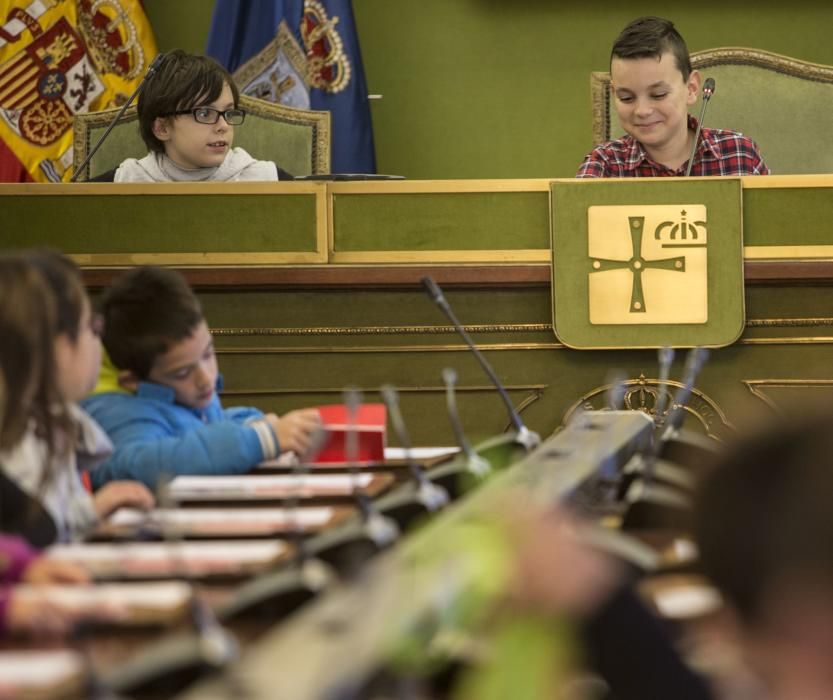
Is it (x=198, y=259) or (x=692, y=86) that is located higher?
(x=692, y=86)

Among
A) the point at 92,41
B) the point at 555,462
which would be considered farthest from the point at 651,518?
the point at 92,41

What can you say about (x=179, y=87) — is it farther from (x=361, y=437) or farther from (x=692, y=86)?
(x=361, y=437)

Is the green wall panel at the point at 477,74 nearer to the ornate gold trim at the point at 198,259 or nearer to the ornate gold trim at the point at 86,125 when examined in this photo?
the ornate gold trim at the point at 86,125

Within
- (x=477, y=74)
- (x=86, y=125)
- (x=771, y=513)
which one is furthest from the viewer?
(x=477, y=74)

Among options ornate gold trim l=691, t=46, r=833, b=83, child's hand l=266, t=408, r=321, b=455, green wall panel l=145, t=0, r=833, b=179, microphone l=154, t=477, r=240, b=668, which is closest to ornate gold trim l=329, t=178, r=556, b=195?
child's hand l=266, t=408, r=321, b=455

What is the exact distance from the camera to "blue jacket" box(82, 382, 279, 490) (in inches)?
91.2

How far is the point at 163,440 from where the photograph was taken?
2408 mm

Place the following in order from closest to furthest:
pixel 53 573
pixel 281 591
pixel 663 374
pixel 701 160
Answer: pixel 281 591 < pixel 53 573 < pixel 663 374 < pixel 701 160

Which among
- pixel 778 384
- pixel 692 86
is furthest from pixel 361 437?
pixel 692 86

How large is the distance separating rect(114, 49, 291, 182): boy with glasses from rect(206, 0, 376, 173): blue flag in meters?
1.25

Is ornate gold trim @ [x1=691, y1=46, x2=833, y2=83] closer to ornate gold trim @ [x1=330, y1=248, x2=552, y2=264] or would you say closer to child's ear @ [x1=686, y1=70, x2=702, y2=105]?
child's ear @ [x1=686, y1=70, x2=702, y2=105]

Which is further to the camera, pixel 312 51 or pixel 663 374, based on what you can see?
pixel 312 51

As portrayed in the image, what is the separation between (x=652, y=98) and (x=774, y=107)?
0.94 m

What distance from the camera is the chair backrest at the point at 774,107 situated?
4.88 m
